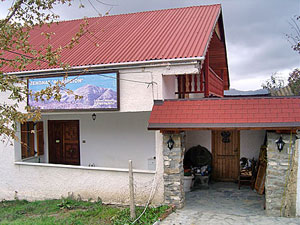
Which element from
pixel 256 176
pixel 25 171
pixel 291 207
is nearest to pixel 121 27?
pixel 25 171

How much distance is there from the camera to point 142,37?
10969 mm

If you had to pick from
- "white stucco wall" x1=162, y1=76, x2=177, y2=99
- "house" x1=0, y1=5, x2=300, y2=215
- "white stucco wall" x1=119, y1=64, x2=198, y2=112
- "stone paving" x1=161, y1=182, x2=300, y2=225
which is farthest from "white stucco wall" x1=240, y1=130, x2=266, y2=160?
"white stucco wall" x1=119, y1=64, x2=198, y2=112

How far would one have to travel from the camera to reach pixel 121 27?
41.1ft

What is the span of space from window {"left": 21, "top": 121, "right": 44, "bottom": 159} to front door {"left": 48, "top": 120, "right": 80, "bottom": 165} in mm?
382

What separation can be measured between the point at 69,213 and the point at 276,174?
5637mm

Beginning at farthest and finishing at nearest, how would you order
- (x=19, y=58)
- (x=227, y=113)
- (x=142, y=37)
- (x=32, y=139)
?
(x=32, y=139) < (x=142, y=37) < (x=227, y=113) < (x=19, y=58)

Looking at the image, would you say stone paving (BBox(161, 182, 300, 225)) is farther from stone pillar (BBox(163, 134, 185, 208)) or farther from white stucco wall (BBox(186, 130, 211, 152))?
white stucco wall (BBox(186, 130, 211, 152))

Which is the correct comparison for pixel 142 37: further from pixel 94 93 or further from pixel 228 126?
pixel 228 126

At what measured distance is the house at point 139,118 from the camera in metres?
8.05

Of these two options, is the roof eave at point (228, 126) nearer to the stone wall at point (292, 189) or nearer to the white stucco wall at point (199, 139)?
the stone wall at point (292, 189)

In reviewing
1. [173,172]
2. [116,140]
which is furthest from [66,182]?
[173,172]

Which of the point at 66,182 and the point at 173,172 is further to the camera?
the point at 66,182

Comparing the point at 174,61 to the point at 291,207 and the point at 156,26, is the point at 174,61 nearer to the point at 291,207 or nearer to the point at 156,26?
the point at 156,26

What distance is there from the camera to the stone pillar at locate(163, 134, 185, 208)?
27.4ft
